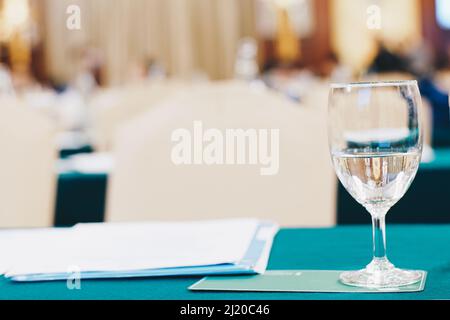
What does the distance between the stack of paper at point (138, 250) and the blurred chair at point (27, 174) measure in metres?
0.72

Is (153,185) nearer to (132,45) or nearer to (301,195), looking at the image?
(301,195)

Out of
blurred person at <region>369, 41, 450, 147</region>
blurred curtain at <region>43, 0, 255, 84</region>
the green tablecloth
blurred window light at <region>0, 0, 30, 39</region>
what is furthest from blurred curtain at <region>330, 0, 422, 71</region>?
the green tablecloth

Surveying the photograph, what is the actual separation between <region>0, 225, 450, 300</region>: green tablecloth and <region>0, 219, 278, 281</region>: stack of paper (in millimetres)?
16

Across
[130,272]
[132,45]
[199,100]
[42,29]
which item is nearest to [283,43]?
[132,45]

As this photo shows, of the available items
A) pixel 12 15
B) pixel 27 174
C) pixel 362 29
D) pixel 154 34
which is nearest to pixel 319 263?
pixel 27 174

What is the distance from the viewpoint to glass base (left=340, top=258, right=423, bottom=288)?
802mm

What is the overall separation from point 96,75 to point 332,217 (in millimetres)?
13965

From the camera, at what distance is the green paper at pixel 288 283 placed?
80cm

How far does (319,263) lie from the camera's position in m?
0.96

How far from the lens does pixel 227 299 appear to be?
79 centimetres

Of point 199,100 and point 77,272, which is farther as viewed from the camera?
point 199,100

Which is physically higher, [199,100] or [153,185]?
[199,100]
